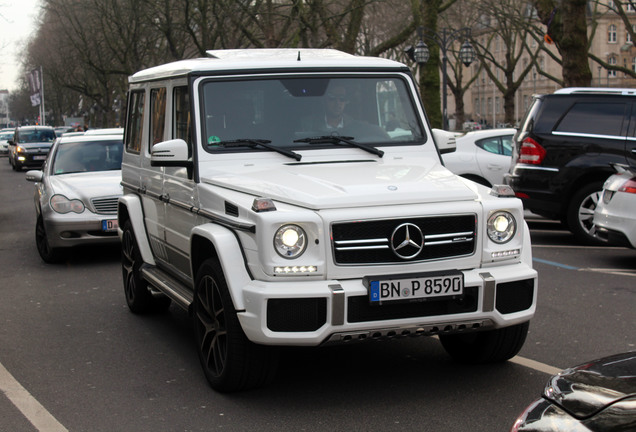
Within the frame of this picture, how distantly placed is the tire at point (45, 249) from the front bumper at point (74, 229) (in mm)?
202

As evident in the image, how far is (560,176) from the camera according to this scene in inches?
484

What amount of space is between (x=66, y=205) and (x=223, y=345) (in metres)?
6.50

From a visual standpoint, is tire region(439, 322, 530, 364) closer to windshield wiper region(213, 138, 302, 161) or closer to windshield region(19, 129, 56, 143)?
windshield wiper region(213, 138, 302, 161)

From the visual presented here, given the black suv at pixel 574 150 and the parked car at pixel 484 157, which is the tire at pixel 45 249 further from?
the parked car at pixel 484 157

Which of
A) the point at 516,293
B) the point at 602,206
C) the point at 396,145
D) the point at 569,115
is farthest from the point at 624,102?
the point at 516,293

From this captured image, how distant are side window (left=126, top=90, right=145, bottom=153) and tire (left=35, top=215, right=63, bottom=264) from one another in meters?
3.52

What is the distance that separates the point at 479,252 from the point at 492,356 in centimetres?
93

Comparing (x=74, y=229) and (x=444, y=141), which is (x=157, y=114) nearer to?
(x=444, y=141)

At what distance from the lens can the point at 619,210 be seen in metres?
10.1

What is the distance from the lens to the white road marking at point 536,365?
5914mm

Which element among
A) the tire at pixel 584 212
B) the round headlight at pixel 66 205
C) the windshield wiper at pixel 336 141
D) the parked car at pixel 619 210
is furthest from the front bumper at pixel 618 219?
the round headlight at pixel 66 205

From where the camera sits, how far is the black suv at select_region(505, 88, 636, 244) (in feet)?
39.6

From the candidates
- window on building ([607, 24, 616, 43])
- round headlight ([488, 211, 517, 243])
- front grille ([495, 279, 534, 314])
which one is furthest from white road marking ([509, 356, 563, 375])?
window on building ([607, 24, 616, 43])

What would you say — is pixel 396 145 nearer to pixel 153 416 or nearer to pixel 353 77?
pixel 353 77
